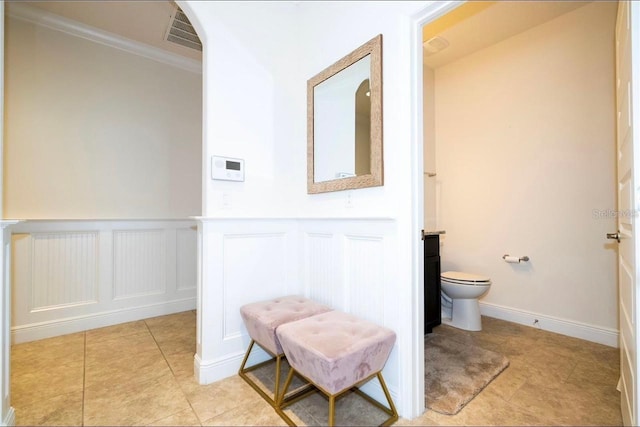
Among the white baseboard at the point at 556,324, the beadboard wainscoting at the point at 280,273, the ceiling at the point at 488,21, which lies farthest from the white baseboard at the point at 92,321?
the ceiling at the point at 488,21

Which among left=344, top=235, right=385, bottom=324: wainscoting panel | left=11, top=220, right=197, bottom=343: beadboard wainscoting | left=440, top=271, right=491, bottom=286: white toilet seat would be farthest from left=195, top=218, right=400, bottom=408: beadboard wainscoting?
left=11, top=220, right=197, bottom=343: beadboard wainscoting

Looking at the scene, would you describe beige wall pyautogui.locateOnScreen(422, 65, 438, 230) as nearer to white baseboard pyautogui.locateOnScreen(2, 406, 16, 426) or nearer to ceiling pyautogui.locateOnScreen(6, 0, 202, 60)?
ceiling pyautogui.locateOnScreen(6, 0, 202, 60)

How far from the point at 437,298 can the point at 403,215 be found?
1477mm

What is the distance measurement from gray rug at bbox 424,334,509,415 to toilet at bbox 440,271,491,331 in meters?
0.35

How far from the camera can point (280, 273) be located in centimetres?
210

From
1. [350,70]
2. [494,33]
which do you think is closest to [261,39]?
[350,70]

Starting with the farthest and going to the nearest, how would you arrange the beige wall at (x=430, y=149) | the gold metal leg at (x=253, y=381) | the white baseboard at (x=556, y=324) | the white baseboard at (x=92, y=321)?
1. the beige wall at (x=430, y=149)
2. the white baseboard at (x=92, y=321)
3. the white baseboard at (x=556, y=324)
4. the gold metal leg at (x=253, y=381)

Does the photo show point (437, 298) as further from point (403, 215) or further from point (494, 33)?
point (494, 33)

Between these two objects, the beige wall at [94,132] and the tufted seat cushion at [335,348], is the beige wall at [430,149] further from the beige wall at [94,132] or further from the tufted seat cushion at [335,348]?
the beige wall at [94,132]

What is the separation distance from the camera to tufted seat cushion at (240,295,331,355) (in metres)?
1.54

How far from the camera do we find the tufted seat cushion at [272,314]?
1.54 meters

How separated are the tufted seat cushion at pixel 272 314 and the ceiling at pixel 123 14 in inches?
95.6

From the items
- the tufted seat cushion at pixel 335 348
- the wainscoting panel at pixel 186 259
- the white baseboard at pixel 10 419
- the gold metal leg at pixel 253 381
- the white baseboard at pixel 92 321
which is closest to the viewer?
the tufted seat cushion at pixel 335 348

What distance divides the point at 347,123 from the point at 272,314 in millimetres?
1274
